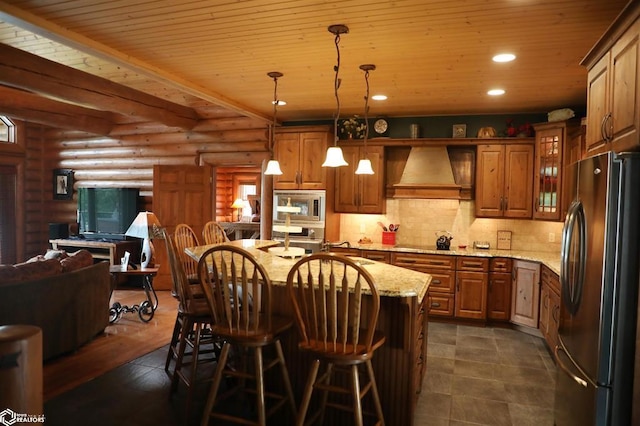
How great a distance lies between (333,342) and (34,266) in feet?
9.90

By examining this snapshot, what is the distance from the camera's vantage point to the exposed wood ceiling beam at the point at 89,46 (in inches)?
107

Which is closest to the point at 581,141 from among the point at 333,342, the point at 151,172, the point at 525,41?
the point at 525,41

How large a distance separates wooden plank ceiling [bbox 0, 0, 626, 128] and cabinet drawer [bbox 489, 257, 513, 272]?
1.85m

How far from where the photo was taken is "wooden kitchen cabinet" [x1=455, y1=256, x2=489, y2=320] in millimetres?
5047

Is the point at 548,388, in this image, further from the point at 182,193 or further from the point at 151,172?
the point at 151,172

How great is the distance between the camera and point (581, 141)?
4.47 metres

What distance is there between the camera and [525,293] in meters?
4.84

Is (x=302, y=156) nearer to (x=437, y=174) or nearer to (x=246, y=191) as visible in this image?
(x=437, y=174)

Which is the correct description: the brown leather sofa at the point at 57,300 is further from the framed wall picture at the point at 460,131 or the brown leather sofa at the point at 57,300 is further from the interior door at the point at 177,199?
the framed wall picture at the point at 460,131

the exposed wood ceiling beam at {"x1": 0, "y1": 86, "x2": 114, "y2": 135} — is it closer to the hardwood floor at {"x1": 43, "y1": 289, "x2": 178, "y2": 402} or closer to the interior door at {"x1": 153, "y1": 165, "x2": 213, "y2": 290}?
the interior door at {"x1": 153, "y1": 165, "x2": 213, "y2": 290}

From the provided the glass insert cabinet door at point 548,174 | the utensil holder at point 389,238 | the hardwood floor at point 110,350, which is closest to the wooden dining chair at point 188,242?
the hardwood floor at point 110,350

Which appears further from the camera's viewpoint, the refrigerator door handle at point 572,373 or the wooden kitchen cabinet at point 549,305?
the wooden kitchen cabinet at point 549,305

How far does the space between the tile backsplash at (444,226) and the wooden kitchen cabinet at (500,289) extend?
1.99 feet

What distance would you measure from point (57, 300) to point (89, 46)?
7.34ft
